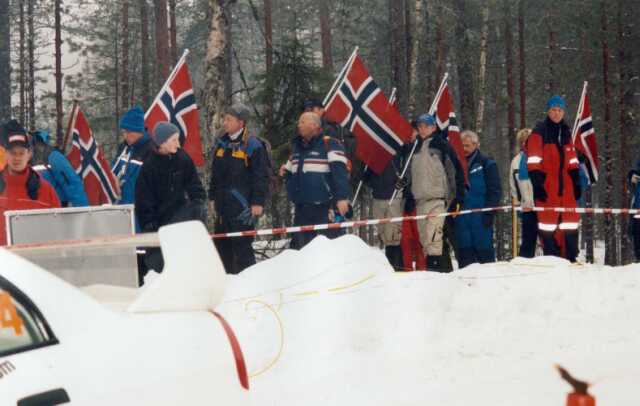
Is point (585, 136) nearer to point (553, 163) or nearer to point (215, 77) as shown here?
point (553, 163)

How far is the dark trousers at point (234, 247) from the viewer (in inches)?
403

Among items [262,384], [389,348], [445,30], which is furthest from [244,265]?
[445,30]

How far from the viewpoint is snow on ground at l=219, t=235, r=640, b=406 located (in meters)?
6.12

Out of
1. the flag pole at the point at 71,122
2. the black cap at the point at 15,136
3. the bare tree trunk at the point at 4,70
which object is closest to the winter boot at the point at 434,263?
the flag pole at the point at 71,122

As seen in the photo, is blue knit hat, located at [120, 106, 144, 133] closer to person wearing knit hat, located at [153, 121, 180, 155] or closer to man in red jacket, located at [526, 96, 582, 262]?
person wearing knit hat, located at [153, 121, 180, 155]

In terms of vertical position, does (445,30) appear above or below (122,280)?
above

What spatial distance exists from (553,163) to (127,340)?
9.30 meters

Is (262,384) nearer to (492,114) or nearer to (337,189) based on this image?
(337,189)

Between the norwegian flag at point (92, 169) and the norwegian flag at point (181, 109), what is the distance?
93 cm

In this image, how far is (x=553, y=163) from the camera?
11742mm

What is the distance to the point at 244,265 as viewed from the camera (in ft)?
34.0

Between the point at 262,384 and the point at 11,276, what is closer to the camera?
the point at 11,276

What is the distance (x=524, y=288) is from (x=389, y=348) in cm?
247

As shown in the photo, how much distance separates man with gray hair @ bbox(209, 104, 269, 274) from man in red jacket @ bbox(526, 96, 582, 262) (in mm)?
3682
